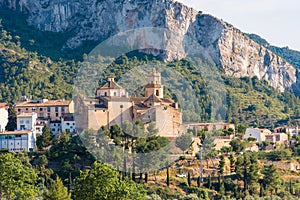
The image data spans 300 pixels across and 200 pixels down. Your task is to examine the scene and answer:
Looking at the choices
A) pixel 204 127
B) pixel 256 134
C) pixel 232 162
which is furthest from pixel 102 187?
pixel 256 134

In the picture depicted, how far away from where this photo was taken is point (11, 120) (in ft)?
217

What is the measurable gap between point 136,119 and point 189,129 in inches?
264

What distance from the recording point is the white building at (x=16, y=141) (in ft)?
205

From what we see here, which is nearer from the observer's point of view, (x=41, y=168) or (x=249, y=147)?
(x=41, y=168)

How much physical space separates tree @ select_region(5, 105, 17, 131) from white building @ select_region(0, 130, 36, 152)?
2520 mm

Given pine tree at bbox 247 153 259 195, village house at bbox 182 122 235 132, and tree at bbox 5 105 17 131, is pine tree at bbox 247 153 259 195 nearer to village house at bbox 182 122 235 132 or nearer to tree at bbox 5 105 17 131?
village house at bbox 182 122 235 132

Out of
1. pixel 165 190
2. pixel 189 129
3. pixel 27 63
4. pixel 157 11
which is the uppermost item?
pixel 157 11

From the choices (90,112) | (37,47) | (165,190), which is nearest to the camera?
(165,190)

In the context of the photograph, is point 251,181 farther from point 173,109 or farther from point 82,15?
point 82,15

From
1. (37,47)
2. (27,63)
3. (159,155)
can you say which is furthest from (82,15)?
(159,155)

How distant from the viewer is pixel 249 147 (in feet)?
235

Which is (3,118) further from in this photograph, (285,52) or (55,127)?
(285,52)

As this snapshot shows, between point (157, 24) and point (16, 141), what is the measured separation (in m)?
48.8

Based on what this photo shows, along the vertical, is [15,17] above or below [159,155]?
above
